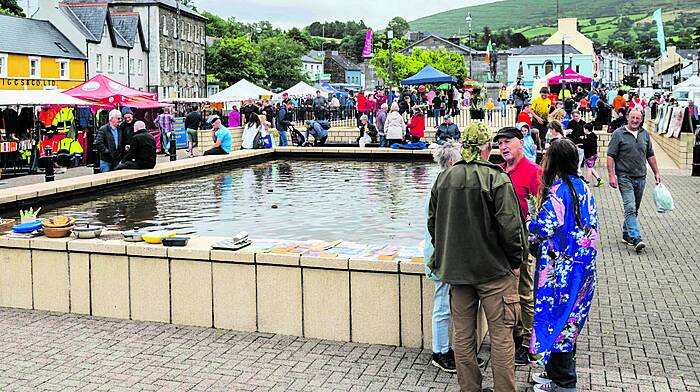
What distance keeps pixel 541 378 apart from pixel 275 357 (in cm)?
199

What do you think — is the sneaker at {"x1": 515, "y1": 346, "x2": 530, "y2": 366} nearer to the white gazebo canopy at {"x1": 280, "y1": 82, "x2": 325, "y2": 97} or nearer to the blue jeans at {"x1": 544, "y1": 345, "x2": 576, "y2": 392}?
the blue jeans at {"x1": 544, "y1": 345, "x2": 576, "y2": 392}

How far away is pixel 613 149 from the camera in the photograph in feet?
36.2

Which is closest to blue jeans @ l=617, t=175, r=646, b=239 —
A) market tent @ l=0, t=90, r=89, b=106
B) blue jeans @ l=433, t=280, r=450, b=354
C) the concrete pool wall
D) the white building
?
the concrete pool wall

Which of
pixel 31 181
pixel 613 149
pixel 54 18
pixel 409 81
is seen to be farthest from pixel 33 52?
pixel 613 149

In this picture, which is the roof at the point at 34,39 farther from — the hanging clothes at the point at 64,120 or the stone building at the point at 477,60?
the stone building at the point at 477,60

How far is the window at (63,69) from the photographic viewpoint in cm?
5759

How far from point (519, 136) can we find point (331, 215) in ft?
18.4

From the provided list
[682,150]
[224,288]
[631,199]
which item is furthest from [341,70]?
[224,288]

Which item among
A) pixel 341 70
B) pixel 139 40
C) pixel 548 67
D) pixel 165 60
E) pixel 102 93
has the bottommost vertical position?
pixel 102 93

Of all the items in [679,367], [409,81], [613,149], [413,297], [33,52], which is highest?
[33,52]

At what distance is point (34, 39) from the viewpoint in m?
56.2

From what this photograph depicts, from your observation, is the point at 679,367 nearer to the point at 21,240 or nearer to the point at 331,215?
the point at 21,240

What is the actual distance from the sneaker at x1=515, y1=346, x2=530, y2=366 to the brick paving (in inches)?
2.6

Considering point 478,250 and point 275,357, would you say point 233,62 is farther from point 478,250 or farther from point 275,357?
point 478,250
